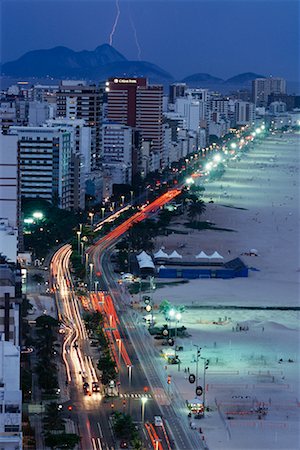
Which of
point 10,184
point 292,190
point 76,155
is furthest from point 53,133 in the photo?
point 292,190

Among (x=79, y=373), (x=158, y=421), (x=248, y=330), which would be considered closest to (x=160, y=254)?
(x=248, y=330)

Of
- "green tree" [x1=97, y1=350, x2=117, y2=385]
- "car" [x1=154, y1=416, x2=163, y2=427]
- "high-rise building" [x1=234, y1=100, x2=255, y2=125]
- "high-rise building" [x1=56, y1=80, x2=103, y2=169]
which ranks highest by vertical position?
"high-rise building" [x1=234, y1=100, x2=255, y2=125]

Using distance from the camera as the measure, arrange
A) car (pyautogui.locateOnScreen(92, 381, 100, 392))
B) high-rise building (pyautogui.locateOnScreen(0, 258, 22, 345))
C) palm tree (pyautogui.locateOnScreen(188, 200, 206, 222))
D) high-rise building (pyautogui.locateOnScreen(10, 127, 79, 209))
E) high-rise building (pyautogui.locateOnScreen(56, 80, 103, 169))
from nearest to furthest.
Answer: high-rise building (pyautogui.locateOnScreen(0, 258, 22, 345)), car (pyautogui.locateOnScreen(92, 381, 100, 392)), high-rise building (pyautogui.locateOnScreen(10, 127, 79, 209)), palm tree (pyautogui.locateOnScreen(188, 200, 206, 222)), high-rise building (pyautogui.locateOnScreen(56, 80, 103, 169))

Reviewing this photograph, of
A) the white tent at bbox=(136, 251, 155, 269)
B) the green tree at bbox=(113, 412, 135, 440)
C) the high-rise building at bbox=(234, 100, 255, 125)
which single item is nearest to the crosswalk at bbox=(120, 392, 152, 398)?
the green tree at bbox=(113, 412, 135, 440)

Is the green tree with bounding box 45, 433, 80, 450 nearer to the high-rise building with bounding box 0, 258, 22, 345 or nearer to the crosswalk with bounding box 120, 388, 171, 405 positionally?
the high-rise building with bounding box 0, 258, 22, 345

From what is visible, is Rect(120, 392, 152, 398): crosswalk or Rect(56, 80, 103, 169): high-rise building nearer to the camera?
Rect(120, 392, 152, 398): crosswalk

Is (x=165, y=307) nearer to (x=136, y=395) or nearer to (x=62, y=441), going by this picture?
(x=136, y=395)

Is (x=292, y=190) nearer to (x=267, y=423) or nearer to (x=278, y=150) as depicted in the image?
(x=278, y=150)
